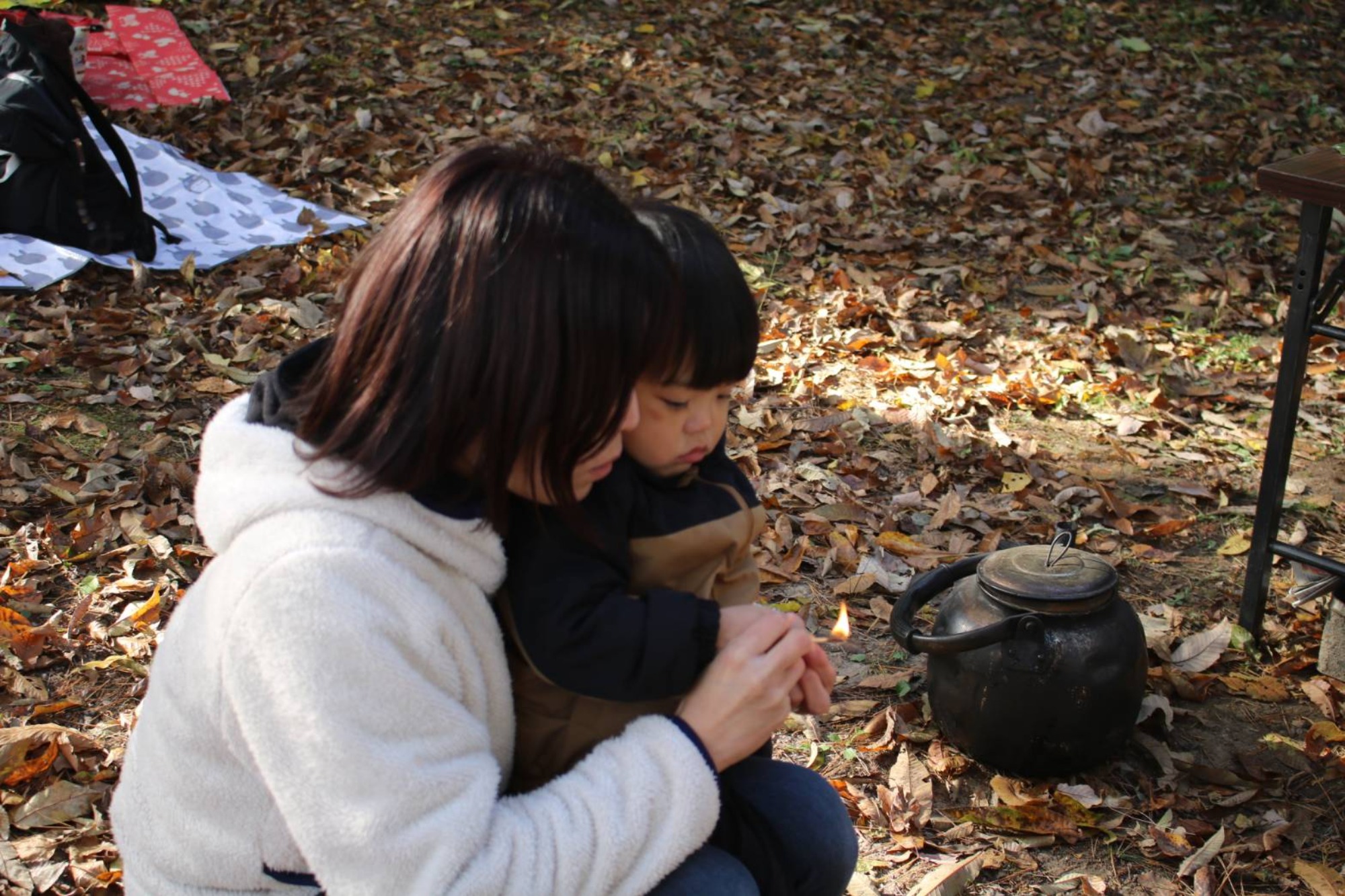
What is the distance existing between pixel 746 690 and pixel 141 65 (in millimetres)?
6774

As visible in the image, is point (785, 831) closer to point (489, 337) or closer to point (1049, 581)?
point (489, 337)

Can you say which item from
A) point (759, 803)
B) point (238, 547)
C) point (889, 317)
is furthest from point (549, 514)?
point (889, 317)

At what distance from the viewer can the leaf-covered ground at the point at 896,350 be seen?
3.02m

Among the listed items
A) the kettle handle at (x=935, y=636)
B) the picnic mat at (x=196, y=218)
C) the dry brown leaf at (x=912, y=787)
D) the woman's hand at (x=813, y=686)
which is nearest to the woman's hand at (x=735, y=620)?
the woman's hand at (x=813, y=686)

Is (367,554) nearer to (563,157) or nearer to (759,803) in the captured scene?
(563,157)

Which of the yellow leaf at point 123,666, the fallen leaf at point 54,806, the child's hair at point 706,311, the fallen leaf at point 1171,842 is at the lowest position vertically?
the yellow leaf at point 123,666

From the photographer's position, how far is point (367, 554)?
1.46 m

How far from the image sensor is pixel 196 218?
19.2 feet

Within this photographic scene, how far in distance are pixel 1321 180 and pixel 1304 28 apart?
7163 mm

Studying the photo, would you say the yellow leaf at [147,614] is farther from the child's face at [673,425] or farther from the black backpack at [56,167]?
the black backpack at [56,167]

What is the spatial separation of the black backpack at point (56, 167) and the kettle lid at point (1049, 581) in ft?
13.4

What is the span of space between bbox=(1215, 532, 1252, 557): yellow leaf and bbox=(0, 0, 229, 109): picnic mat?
5740 millimetres

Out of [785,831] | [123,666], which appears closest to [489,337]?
[785,831]

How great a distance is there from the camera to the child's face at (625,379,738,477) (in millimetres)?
1903
